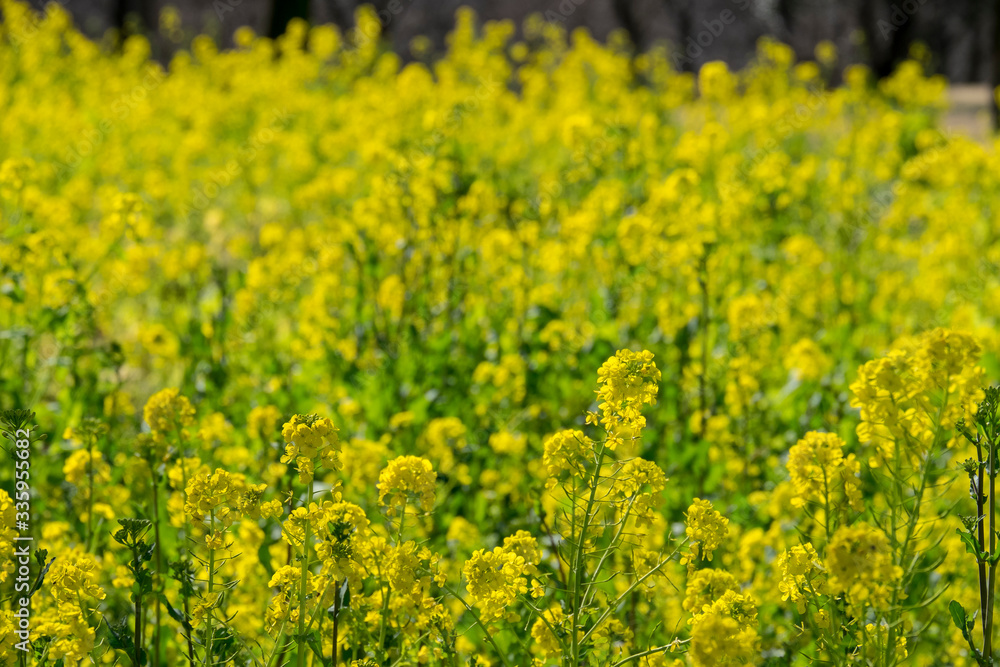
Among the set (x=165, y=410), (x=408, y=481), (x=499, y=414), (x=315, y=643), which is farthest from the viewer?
(x=499, y=414)

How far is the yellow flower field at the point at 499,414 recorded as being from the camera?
1.52 meters

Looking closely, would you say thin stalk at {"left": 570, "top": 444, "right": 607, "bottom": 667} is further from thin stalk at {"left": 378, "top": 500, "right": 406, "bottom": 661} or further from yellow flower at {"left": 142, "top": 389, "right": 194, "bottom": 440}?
yellow flower at {"left": 142, "top": 389, "right": 194, "bottom": 440}

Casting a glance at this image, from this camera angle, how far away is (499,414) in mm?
2650

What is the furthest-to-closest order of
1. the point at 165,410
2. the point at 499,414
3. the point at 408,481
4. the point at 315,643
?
the point at 499,414
the point at 165,410
the point at 408,481
the point at 315,643

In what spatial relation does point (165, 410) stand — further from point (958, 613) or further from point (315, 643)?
point (958, 613)

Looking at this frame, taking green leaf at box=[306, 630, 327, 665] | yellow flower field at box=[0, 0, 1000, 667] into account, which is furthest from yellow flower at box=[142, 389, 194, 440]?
green leaf at box=[306, 630, 327, 665]

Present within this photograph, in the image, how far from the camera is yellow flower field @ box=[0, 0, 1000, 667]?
1517 millimetres

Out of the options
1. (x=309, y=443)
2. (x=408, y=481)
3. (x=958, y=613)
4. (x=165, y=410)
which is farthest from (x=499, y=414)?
(x=958, y=613)

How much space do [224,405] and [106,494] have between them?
2.52 feet

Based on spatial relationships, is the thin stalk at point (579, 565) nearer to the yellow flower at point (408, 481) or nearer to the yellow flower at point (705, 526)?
the yellow flower at point (705, 526)

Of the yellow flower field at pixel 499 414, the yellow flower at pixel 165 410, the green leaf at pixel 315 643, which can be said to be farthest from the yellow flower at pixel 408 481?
the yellow flower at pixel 165 410

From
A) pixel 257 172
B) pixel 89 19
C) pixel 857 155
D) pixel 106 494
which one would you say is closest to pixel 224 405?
pixel 106 494

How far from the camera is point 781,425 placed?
309cm

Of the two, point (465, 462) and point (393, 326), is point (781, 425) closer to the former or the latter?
point (465, 462)
